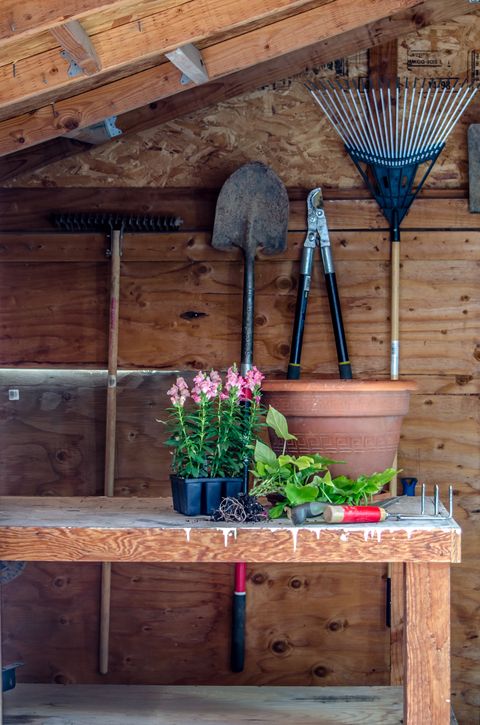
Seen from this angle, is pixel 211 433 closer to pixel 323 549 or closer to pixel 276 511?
pixel 276 511

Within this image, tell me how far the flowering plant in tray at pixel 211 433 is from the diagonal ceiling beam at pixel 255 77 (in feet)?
4.64

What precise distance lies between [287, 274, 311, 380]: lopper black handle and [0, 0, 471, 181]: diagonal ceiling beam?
2.45 feet

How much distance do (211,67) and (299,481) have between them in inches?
51.3

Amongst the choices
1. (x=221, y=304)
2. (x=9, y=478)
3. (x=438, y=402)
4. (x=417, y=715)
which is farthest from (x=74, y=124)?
(x=417, y=715)

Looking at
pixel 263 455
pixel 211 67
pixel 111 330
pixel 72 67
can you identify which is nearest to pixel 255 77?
pixel 211 67

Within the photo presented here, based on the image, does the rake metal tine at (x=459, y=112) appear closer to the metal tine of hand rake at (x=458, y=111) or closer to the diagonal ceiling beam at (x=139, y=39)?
the metal tine of hand rake at (x=458, y=111)

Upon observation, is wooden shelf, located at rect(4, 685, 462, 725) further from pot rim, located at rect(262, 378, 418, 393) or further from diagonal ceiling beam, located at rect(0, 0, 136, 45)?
diagonal ceiling beam, located at rect(0, 0, 136, 45)

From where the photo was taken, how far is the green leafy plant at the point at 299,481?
2227 mm

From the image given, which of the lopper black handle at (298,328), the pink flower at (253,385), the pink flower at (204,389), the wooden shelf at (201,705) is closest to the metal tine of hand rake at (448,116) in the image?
the lopper black handle at (298,328)

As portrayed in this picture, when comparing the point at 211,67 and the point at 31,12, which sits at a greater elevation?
the point at 211,67

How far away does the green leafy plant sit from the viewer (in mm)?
2227

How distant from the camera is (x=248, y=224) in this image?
328cm

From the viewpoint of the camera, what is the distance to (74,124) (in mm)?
2840

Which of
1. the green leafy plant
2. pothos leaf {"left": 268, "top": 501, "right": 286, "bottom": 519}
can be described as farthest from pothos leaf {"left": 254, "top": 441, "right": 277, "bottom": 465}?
pothos leaf {"left": 268, "top": 501, "right": 286, "bottom": 519}
